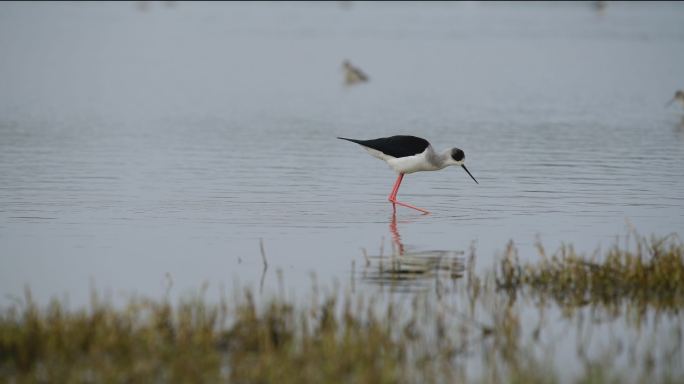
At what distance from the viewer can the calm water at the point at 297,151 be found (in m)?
12.0

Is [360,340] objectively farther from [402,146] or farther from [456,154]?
[456,154]

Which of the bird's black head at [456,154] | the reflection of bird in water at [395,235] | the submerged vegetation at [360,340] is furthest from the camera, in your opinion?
the bird's black head at [456,154]

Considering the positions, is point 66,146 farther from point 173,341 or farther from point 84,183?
point 173,341

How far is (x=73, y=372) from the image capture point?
6871mm

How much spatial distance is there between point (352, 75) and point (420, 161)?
22.8m

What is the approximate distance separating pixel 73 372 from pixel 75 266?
421 cm

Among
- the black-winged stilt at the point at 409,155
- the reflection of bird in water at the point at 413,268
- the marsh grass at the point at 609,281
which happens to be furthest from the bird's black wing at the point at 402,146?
the marsh grass at the point at 609,281

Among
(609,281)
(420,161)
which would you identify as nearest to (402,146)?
(420,161)

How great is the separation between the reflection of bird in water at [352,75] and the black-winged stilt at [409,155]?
22203mm

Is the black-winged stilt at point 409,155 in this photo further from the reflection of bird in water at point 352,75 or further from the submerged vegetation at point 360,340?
the reflection of bird in water at point 352,75

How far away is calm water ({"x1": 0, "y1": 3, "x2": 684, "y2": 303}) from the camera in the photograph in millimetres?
12000

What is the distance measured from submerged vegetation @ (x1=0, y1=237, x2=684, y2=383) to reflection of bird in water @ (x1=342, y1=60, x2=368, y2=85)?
28089 millimetres

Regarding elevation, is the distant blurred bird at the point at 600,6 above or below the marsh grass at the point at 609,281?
above

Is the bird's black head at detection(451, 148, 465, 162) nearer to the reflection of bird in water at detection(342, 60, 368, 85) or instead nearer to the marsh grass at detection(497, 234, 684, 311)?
the marsh grass at detection(497, 234, 684, 311)
